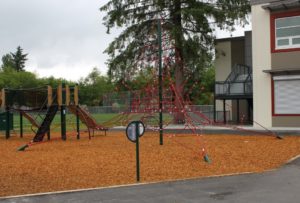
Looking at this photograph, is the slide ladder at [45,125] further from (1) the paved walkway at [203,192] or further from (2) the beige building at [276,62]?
(1) the paved walkway at [203,192]

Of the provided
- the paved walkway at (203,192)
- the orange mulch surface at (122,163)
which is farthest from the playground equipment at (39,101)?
the paved walkway at (203,192)

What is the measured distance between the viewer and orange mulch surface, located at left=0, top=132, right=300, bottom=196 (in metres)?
10.3

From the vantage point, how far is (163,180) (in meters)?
10.0

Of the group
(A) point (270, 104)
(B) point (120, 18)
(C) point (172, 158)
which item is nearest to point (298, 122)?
(A) point (270, 104)

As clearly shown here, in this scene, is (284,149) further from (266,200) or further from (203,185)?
(266,200)

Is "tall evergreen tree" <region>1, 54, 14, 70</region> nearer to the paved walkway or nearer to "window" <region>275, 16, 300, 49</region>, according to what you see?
"window" <region>275, 16, 300, 49</region>

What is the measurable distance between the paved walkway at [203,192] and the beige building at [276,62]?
14740 millimetres

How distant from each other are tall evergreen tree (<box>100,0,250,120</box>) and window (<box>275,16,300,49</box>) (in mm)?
6133

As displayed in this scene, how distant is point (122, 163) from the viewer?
1309 cm

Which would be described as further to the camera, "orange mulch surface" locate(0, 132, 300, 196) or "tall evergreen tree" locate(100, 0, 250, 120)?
"tall evergreen tree" locate(100, 0, 250, 120)

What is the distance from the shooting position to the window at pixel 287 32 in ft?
78.7

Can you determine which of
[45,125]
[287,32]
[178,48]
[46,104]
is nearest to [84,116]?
[46,104]

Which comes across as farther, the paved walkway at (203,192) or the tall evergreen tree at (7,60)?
the tall evergreen tree at (7,60)

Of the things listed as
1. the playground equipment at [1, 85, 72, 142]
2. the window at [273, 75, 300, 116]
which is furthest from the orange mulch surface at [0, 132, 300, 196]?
the window at [273, 75, 300, 116]
